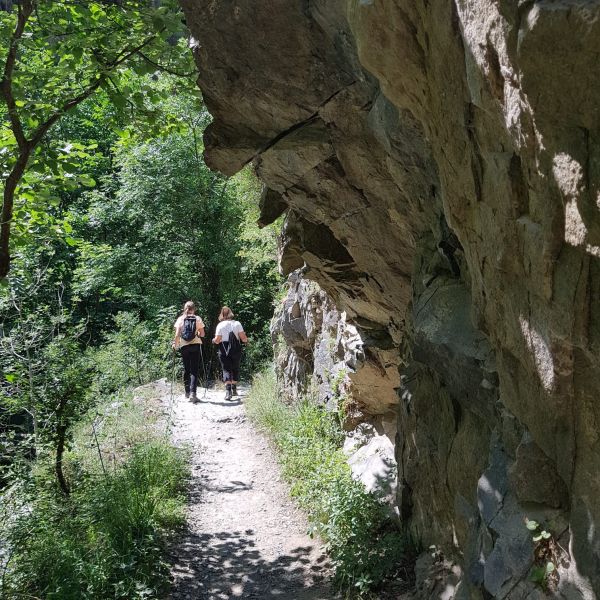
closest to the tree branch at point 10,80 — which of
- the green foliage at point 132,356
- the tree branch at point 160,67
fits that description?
the tree branch at point 160,67

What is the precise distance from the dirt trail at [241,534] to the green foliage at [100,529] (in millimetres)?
287

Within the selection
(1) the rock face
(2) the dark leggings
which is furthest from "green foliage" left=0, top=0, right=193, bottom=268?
(2) the dark leggings

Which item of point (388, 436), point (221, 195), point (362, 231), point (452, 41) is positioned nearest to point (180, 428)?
point (388, 436)

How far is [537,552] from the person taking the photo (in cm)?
347

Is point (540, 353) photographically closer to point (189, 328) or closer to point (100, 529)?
point (100, 529)

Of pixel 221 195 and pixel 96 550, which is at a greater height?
pixel 221 195

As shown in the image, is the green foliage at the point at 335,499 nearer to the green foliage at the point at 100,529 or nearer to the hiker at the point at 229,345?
the green foliage at the point at 100,529

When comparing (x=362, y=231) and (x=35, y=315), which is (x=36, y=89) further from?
(x=362, y=231)

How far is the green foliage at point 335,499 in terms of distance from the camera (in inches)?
238

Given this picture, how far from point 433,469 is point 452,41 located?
11.9ft

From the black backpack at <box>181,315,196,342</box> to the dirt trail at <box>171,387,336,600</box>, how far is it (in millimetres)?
1863

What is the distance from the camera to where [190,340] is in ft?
41.3

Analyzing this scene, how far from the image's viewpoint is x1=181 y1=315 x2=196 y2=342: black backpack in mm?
12539

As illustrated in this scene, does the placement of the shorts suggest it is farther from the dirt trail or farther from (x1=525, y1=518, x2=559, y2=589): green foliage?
(x1=525, y1=518, x2=559, y2=589): green foliage
